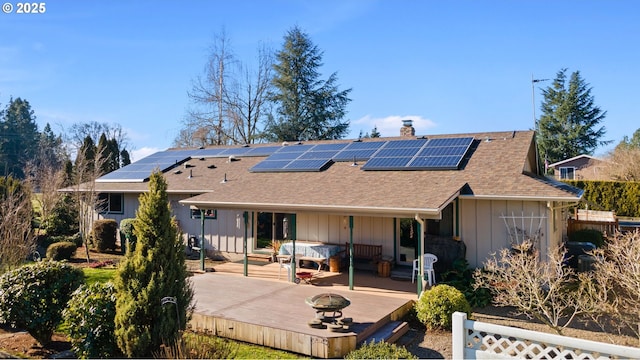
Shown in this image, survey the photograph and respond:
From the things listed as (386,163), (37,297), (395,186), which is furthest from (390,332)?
(386,163)

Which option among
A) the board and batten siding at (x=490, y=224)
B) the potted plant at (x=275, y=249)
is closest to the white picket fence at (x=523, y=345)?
the board and batten siding at (x=490, y=224)

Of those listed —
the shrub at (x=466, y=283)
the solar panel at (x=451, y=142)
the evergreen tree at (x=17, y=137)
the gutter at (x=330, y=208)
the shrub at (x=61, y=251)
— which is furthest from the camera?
the evergreen tree at (x=17, y=137)

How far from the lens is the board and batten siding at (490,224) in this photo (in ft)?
36.2

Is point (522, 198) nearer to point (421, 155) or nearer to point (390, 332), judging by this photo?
point (421, 155)

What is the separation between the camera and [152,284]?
21.2ft

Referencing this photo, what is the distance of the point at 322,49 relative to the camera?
110ft

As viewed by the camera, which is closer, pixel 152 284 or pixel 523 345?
pixel 523 345

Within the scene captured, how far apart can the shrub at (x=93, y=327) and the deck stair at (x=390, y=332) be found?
449 centimetres

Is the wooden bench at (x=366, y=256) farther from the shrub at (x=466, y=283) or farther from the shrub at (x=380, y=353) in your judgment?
the shrub at (x=380, y=353)

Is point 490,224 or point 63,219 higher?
point 490,224

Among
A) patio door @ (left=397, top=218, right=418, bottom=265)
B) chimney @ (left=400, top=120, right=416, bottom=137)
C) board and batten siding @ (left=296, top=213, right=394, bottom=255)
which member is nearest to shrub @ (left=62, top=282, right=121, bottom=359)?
board and batten siding @ (left=296, top=213, right=394, bottom=255)

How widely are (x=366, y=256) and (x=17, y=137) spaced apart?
75458mm

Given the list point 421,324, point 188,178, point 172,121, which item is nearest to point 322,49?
point 172,121

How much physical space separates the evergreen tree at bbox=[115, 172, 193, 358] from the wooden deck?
124cm
